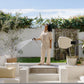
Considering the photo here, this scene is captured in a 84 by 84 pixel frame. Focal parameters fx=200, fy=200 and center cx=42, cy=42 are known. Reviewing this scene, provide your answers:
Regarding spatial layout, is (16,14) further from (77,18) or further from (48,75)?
(48,75)

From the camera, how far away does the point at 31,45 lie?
11.8 metres

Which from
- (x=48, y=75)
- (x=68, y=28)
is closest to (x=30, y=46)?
(x=68, y=28)

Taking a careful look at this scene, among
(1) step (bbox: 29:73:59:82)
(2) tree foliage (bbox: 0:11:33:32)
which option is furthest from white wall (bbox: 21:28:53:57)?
(1) step (bbox: 29:73:59:82)

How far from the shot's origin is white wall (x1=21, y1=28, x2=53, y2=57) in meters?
11.6

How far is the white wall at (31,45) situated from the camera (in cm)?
1165

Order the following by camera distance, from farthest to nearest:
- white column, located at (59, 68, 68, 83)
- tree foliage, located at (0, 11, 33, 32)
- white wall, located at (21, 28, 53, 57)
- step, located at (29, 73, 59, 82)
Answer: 1. white wall, located at (21, 28, 53, 57)
2. tree foliage, located at (0, 11, 33, 32)
3. step, located at (29, 73, 59, 82)
4. white column, located at (59, 68, 68, 83)

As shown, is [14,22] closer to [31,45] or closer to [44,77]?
[31,45]

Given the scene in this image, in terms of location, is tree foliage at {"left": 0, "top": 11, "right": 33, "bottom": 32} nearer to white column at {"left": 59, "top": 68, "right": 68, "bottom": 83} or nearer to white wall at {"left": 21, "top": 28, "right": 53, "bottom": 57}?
white wall at {"left": 21, "top": 28, "right": 53, "bottom": 57}

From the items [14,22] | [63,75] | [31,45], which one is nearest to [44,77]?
[63,75]

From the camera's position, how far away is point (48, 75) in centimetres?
659

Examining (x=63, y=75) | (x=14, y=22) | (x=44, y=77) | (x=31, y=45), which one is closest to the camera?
(x=63, y=75)

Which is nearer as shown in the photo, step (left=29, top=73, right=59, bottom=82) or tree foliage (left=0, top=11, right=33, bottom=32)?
step (left=29, top=73, right=59, bottom=82)

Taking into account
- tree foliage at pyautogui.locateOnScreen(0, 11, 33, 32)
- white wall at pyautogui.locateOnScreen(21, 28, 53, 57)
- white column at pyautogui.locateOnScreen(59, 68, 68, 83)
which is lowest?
white column at pyautogui.locateOnScreen(59, 68, 68, 83)

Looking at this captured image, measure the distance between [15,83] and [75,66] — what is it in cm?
243
